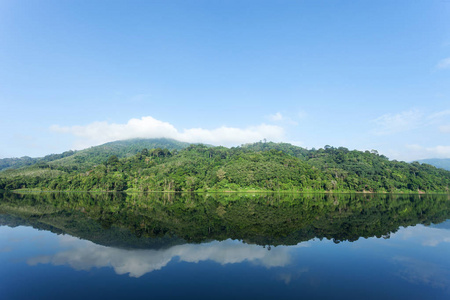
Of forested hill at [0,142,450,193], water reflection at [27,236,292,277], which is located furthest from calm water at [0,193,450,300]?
forested hill at [0,142,450,193]

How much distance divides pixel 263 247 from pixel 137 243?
32.1ft

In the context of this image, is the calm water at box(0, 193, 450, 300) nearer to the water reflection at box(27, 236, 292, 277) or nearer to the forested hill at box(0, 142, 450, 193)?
the water reflection at box(27, 236, 292, 277)

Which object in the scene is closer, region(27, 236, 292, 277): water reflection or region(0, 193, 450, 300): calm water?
region(0, 193, 450, 300): calm water

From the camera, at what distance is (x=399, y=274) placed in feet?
44.1

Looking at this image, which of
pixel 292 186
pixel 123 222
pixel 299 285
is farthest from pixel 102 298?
pixel 292 186

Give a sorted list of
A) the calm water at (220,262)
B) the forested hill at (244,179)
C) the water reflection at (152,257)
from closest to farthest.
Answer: the calm water at (220,262), the water reflection at (152,257), the forested hill at (244,179)

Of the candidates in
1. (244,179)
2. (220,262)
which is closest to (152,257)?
(220,262)

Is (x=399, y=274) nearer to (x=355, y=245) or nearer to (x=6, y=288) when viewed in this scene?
(x=355, y=245)

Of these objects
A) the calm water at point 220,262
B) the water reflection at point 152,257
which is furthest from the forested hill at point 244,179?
the water reflection at point 152,257

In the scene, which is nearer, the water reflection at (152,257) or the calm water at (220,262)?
the calm water at (220,262)

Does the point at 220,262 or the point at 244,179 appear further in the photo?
the point at 244,179

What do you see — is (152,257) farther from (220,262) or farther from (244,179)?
(244,179)

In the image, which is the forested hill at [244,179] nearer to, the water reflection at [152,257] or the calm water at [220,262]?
the calm water at [220,262]

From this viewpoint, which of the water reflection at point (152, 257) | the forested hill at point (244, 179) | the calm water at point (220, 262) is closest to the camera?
the calm water at point (220, 262)
